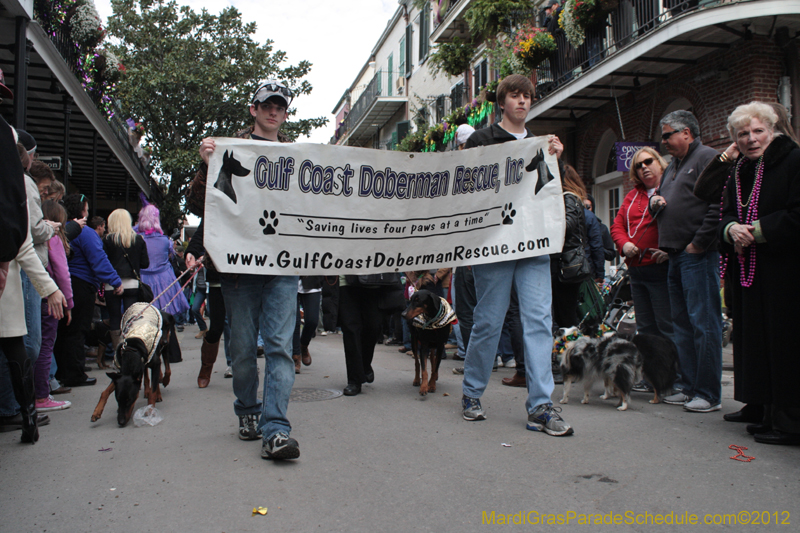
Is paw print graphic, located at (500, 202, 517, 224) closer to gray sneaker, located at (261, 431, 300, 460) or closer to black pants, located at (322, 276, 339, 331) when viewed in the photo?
gray sneaker, located at (261, 431, 300, 460)

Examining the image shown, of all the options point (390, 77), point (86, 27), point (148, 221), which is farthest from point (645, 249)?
point (390, 77)

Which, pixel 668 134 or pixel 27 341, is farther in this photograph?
pixel 668 134

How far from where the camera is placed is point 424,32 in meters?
29.4

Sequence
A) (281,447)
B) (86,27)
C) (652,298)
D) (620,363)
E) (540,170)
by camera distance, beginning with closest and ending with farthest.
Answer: (281,447) → (540,170) → (620,363) → (652,298) → (86,27)

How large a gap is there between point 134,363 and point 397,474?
2.60 metres

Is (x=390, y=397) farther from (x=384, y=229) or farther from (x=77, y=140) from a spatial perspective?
(x=77, y=140)

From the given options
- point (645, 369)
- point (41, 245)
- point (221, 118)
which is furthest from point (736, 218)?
point (221, 118)

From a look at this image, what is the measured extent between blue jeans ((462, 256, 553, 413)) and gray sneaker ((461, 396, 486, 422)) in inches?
1.8

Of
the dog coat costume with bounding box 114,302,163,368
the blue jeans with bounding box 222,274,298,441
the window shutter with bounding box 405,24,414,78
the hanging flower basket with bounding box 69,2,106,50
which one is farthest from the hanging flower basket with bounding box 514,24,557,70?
the window shutter with bounding box 405,24,414,78

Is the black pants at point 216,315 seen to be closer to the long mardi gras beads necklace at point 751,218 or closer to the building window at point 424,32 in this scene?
the long mardi gras beads necklace at point 751,218

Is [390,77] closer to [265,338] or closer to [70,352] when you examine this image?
[70,352]

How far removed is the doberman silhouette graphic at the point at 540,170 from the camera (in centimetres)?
480

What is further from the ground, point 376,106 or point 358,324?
point 376,106

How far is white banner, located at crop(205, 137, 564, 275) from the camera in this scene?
4.09 meters
